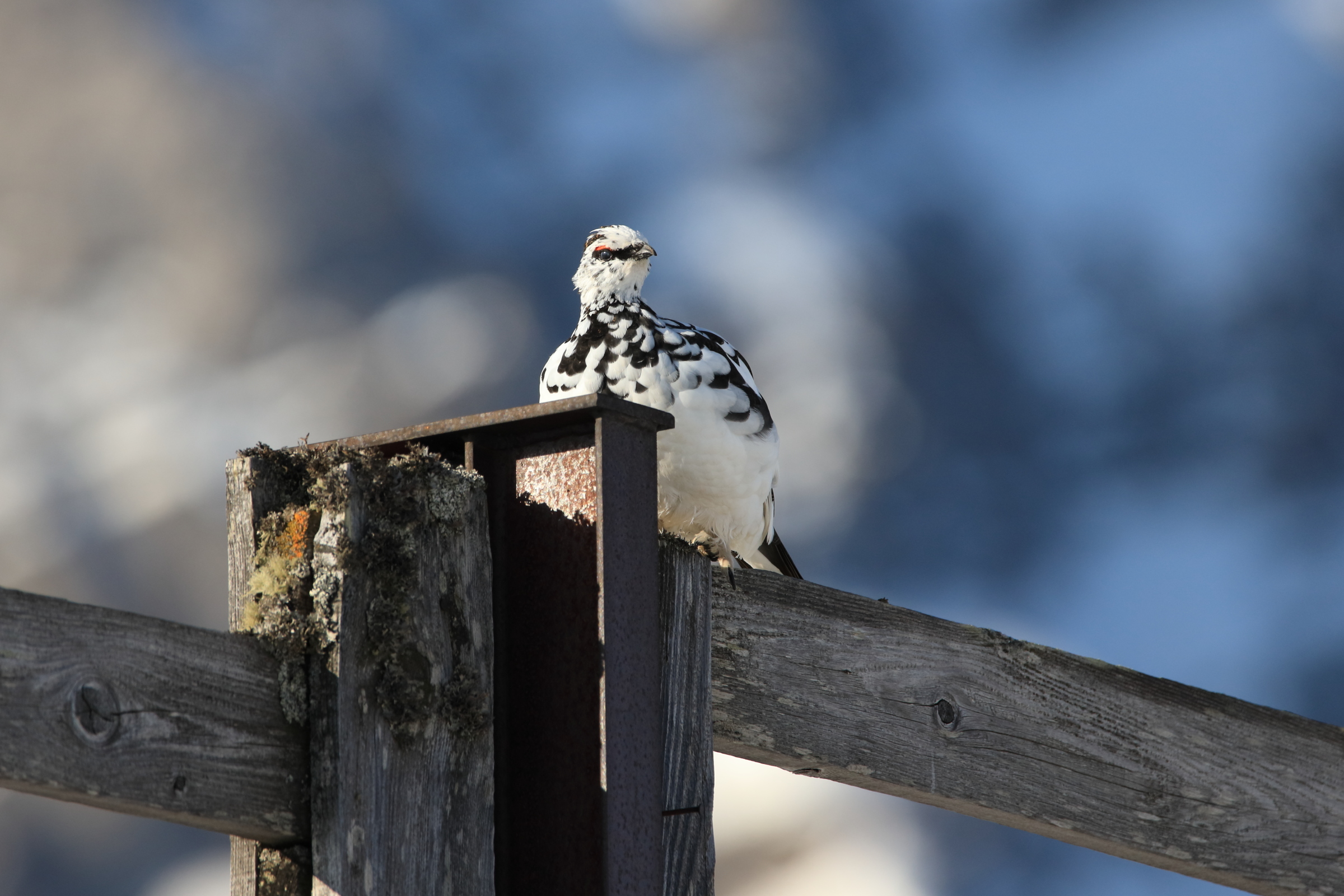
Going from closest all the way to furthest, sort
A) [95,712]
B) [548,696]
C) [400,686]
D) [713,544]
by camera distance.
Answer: [95,712] < [400,686] < [548,696] < [713,544]

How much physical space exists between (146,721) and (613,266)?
206cm

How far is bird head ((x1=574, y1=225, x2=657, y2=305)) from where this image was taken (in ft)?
9.87

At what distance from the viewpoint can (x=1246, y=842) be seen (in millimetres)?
2240

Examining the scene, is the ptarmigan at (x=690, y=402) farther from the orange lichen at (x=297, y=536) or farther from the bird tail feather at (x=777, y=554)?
the orange lichen at (x=297, y=536)

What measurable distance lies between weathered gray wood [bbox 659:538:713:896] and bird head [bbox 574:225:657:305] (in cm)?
154

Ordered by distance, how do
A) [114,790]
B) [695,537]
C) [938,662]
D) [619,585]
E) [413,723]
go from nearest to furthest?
[114,790] < [413,723] < [619,585] < [938,662] < [695,537]

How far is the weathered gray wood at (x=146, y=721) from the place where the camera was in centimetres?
105

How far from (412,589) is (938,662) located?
887 mm

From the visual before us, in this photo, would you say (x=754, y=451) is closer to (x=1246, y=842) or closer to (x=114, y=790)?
(x=1246, y=842)

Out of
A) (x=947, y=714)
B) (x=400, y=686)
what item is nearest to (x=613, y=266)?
(x=947, y=714)

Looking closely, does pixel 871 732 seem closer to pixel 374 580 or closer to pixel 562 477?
pixel 562 477

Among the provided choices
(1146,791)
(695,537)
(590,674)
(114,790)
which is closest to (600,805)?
(590,674)

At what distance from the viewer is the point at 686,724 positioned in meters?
1.45

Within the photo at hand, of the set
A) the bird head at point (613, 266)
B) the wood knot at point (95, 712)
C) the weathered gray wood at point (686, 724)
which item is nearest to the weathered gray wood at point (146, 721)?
the wood knot at point (95, 712)
